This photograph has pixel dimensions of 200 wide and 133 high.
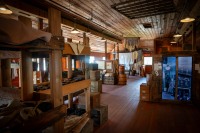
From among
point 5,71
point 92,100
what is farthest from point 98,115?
point 5,71

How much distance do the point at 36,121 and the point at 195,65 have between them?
17.0ft

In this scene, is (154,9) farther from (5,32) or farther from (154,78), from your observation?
(5,32)

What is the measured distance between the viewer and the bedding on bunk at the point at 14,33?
1.30 metres

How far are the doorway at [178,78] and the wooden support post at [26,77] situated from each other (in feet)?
15.7

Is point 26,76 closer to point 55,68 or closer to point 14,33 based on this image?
point 55,68

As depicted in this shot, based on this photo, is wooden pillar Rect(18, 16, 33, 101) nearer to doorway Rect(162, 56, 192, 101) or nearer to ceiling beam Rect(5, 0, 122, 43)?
ceiling beam Rect(5, 0, 122, 43)

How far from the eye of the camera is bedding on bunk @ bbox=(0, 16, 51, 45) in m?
1.30

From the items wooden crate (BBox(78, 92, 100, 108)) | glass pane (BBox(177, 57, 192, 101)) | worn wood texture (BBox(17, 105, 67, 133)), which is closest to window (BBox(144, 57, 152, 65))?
glass pane (BBox(177, 57, 192, 101))

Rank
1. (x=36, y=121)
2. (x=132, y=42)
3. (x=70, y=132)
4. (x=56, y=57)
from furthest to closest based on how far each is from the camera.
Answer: (x=132, y=42), (x=70, y=132), (x=56, y=57), (x=36, y=121)

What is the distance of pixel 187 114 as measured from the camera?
4117 millimetres

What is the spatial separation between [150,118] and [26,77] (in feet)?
10.8

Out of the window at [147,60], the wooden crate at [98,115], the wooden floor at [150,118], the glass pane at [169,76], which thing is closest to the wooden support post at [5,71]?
the wooden crate at [98,115]

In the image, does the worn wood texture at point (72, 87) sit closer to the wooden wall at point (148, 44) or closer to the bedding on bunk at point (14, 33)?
the bedding on bunk at point (14, 33)

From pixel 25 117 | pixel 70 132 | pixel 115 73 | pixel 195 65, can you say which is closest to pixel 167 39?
pixel 115 73
